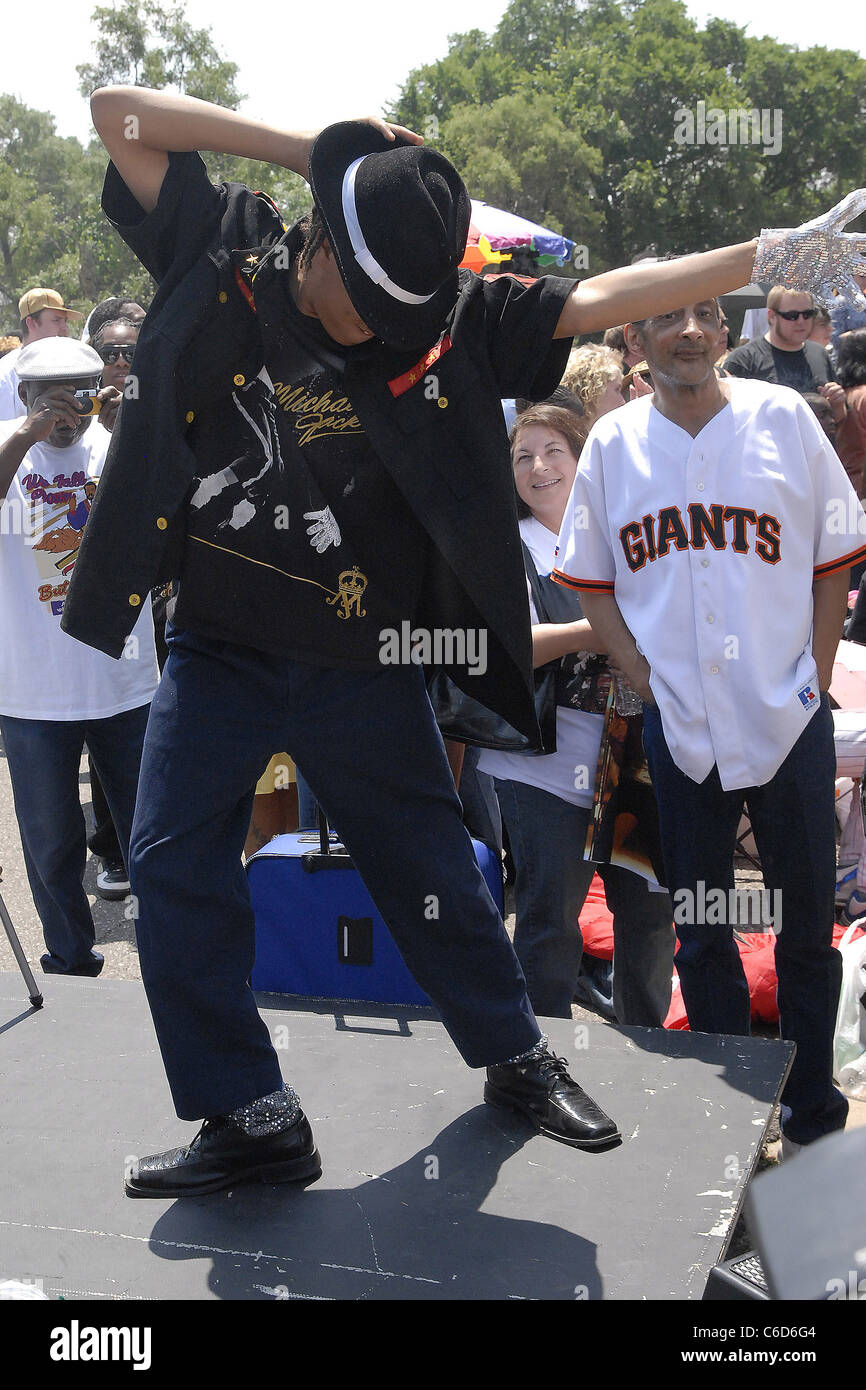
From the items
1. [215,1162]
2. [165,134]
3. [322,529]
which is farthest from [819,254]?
[215,1162]

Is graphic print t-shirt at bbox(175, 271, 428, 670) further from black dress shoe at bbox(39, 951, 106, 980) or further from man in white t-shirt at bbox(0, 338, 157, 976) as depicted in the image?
black dress shoe at bbox(39, 951, 106, 980)

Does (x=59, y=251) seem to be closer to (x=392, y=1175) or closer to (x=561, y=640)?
(x=561, y=640)

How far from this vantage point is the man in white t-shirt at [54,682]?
164 inches

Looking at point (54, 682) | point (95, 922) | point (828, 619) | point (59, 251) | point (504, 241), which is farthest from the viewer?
point (59, 251)

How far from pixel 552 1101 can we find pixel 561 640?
1.26 m

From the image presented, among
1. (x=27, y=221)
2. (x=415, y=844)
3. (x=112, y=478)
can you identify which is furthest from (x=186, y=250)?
(x=27, y=221)

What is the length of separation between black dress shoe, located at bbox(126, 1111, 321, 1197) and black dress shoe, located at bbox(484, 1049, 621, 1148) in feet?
1.58

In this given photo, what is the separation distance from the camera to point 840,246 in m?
2.79

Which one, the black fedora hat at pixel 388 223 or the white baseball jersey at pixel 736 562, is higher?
the black fedora hat at pixel 388 223

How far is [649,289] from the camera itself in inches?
90.3

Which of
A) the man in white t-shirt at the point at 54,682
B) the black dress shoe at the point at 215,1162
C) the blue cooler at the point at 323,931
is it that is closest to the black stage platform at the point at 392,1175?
the black dress shoe at the point at 215,1162

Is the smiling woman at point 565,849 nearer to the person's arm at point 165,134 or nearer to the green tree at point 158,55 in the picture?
the person's arm at point 165,134
